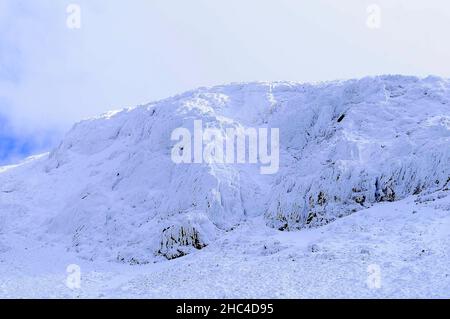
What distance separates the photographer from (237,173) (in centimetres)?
3528

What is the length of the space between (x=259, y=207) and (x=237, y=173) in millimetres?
3511

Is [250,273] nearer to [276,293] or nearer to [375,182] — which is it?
[276,293]

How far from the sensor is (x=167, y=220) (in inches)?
1254

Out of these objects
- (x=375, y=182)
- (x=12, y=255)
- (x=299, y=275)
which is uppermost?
(x=375, y=182)

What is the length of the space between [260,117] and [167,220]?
602 inches

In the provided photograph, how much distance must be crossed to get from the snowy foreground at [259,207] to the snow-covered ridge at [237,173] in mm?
106

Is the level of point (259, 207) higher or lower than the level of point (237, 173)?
lower

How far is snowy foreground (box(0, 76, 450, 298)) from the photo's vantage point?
22.3m

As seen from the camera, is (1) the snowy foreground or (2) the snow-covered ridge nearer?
(1) the snowy foreground

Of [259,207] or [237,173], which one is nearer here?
[259,207]

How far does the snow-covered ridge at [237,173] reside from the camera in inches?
1170

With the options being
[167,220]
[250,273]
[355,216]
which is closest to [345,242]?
[355,216]

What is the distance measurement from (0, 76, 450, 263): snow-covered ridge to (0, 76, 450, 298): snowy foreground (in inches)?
4.2
